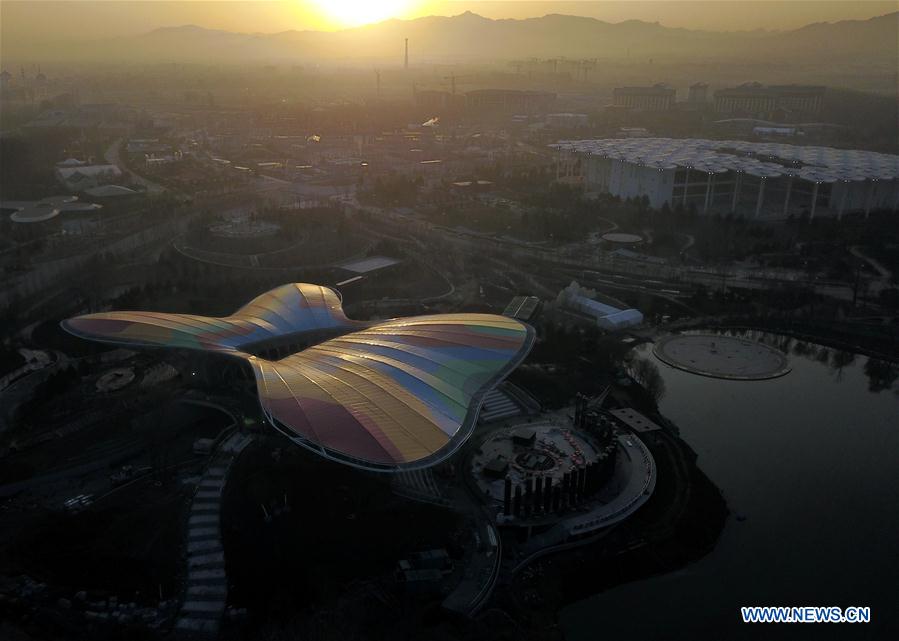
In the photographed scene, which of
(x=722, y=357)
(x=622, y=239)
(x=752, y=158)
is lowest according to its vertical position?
(x=722, y=357)

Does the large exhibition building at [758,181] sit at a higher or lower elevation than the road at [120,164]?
higher

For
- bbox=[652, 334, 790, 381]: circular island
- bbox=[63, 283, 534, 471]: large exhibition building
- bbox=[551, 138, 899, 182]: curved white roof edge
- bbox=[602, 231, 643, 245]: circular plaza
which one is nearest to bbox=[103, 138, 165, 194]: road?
bbox=[551, 138, 899, 182]: curved white roof edge

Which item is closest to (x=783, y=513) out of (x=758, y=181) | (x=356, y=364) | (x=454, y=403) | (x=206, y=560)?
(x=454, y=403)

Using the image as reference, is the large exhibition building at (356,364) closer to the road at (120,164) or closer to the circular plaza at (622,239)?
the circular plaza at (622,239)

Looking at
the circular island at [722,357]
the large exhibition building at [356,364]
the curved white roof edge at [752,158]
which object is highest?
the curved white roof edge at [752,158]

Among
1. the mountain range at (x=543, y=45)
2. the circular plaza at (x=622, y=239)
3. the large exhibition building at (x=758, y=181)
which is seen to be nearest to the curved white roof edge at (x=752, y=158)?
the large exhibition building at (x=758, y=181)

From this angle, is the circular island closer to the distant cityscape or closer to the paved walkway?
the distant cityscape

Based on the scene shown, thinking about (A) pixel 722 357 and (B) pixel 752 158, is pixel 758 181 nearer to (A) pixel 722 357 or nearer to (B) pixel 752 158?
(B) pixel 752 158
